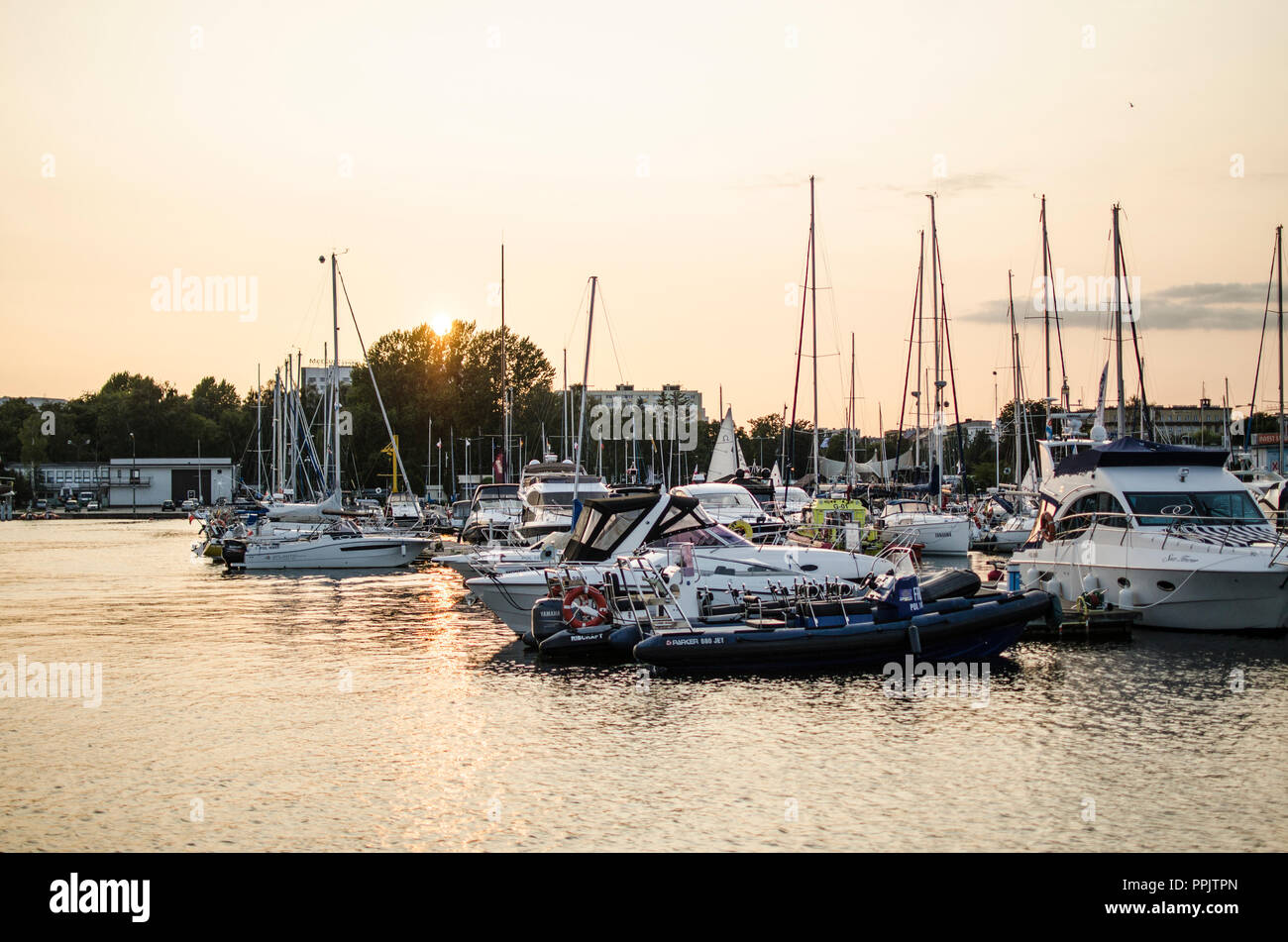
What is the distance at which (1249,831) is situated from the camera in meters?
12.5

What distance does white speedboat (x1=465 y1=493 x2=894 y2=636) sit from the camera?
79.8 feet

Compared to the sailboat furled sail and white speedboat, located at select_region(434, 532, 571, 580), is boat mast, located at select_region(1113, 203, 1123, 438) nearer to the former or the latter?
white speedboat, located at select_region(434, 532, 571, 580)

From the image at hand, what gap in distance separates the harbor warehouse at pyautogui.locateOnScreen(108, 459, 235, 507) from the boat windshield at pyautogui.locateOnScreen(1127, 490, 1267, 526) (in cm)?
12758

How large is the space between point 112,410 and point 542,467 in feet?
381

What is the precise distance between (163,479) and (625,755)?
138 m

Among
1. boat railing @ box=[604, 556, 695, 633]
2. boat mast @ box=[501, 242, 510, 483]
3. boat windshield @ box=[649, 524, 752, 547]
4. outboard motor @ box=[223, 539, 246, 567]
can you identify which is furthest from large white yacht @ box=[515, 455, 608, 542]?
boat railing @ box=[604, 556, 695, 633]

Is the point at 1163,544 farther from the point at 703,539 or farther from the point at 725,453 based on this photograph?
the point at 725,453

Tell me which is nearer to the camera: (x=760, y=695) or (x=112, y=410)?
(x=760, y=695)

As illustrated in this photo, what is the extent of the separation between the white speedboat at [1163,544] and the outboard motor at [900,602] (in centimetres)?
461

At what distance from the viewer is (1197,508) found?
25.9 metres

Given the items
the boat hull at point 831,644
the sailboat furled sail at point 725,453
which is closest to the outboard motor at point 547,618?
the boat hull at point 831,644

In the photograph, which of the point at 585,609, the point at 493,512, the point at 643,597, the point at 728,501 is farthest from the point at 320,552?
the point at 643,597

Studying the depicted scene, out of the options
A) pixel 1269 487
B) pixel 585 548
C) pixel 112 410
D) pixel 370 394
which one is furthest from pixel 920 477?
pixel 112 410
